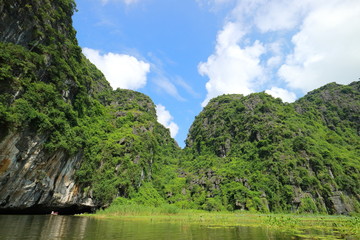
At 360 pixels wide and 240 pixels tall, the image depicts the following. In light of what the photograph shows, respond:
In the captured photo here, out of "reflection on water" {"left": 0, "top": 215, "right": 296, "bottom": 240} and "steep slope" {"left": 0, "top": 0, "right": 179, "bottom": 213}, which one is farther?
"steep slope" {"left": 0, "top": 0, "right": 179, "bottom": 213}

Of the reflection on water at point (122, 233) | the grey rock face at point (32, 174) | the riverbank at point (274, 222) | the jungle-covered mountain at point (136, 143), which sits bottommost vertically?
the reflection on water at point (122, 233)

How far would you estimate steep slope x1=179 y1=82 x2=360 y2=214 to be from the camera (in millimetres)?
47344

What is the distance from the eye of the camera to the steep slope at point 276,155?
4734cm

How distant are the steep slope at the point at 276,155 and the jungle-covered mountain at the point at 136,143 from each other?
308 mm

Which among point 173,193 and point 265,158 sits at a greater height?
point 265,158

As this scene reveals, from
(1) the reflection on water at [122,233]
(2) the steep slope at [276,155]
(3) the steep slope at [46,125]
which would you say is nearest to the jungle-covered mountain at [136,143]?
(3) the steep slope at [46,125]

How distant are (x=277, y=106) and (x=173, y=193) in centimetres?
4918

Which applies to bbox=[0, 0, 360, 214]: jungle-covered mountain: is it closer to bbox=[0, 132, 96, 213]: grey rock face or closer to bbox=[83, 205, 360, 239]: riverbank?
bbox=[0, 132, 96, 213]: grey rock face

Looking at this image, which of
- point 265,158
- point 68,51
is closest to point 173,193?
point 265,158

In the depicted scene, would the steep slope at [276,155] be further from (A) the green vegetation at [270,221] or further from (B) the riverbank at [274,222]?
(B) the riverbank at [274,222]

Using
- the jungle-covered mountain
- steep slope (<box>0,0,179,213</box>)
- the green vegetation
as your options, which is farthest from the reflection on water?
the jungle-covered mountain

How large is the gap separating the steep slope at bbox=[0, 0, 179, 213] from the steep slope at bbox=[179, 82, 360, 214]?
22842 millimetres

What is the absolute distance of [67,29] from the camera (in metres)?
35.3

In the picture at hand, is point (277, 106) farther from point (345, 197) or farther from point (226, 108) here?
point (345, 197)
